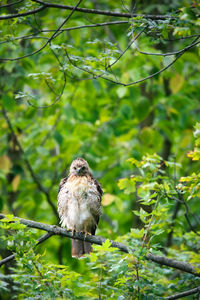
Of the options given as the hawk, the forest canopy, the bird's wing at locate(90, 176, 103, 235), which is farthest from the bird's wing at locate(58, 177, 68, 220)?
the bird's wing at locate(90, 176, 103, 235)

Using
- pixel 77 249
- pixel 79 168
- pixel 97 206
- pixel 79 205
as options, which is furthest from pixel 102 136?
pixel 77 249

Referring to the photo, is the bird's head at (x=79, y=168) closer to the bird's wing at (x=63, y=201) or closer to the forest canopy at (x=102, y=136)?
the bird's wing at (x=63, y=201)

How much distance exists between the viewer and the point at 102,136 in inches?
301

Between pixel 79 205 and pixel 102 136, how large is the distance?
2.72m

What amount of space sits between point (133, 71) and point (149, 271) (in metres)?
3.17

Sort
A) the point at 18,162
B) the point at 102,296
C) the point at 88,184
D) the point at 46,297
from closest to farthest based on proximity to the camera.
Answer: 1. the point at 46,297
2. the point at 102,296
3. the point at 88,184
4. the point at 18,162

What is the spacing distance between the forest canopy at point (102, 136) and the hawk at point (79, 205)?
0.24m

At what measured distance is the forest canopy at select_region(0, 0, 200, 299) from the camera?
3887 millimetres

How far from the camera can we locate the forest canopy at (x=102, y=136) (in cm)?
389

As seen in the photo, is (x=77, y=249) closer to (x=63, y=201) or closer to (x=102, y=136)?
(x=63, y=201)

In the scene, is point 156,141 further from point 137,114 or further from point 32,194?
point 32,194

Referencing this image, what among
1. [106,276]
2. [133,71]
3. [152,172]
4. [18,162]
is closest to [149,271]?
[106,276]

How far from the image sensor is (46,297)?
3617 millimetres

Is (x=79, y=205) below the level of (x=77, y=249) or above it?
Result: above
